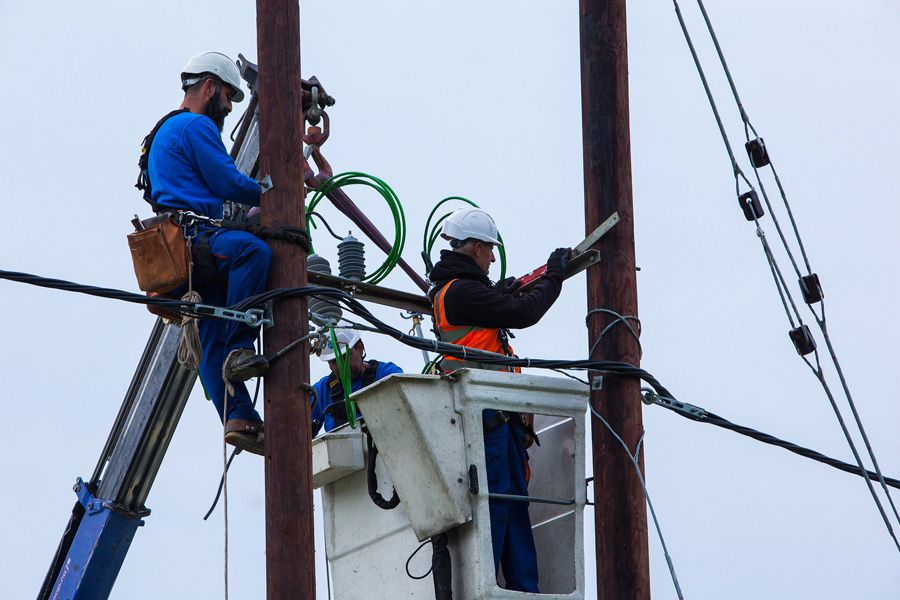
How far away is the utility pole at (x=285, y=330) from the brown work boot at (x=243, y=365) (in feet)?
0.19

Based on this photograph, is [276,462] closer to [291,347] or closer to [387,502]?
[291,347]

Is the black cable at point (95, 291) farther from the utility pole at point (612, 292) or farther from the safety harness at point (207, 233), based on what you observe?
the utility pole at point (612, 292)

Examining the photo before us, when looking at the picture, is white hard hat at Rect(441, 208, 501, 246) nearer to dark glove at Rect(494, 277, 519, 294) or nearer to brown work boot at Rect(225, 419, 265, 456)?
dark glove at Rect(494, 277, 519, 294)

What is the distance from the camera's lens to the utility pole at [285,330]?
7.25 m

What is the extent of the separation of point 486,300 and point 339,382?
261 cm

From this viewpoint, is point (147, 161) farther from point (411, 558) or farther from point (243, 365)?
point (411, 558)

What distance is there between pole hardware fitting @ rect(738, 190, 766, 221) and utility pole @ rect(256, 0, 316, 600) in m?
2.52

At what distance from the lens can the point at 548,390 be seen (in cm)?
795

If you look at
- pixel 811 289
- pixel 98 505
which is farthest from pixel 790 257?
pixel 98 505

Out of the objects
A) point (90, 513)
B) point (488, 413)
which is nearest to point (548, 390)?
point (488, 413)

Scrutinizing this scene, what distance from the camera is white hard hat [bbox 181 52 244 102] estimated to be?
8.49m

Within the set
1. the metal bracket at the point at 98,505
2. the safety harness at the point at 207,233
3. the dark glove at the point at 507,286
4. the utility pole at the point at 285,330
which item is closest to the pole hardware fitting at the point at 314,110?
the utility pole at the point at 285,330

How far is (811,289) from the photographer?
9.03m

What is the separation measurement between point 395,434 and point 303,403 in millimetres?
465
